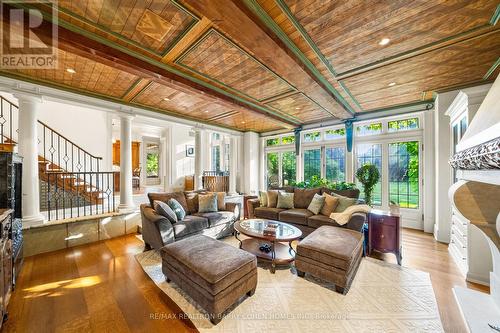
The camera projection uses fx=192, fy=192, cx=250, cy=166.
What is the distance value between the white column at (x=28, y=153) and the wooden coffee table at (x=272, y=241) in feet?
11.0

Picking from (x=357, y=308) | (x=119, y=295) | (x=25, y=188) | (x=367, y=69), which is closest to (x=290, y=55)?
(x=367, y=69)

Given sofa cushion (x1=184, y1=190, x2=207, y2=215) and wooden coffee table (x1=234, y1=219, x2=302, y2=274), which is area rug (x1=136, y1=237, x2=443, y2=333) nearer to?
wooden coffee table (x1=234, y1=219, x2=302, y2=274)

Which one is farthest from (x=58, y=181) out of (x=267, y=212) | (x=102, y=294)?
(x=267, y=212)

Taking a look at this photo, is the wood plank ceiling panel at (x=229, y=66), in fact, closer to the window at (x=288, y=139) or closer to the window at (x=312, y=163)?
the window at (x=312, y=163)

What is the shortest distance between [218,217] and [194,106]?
8.43 feet

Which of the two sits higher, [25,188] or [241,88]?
[241,88]

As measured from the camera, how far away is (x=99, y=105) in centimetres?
380

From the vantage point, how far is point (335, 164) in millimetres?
5645

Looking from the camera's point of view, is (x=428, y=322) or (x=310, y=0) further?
(x=428, y=322)

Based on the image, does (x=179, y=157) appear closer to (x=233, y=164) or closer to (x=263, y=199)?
(x=233, y=164)

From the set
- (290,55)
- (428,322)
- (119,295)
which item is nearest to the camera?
(428,322)

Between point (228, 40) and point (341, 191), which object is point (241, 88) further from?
point (341, 191)

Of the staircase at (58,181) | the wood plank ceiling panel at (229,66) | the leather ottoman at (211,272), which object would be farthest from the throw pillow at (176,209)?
the wood plank ceiling panel at (229,66)

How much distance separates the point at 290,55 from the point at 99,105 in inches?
149
